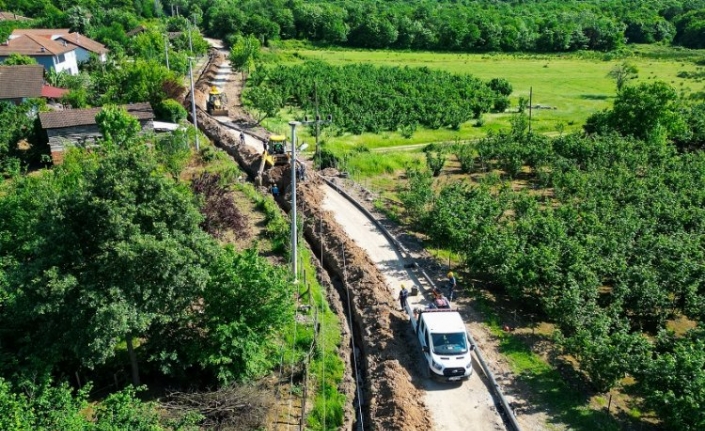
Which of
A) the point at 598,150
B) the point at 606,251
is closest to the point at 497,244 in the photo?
the point at 606,251

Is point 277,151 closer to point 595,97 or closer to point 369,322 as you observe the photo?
point 369,322

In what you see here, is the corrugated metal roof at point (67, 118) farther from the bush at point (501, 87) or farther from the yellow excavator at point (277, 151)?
the bush at point (501, 87)

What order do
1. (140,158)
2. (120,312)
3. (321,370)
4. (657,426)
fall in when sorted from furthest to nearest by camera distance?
1. (321,370)
2. (657,426)
3. (140,158)
4. (120,312)

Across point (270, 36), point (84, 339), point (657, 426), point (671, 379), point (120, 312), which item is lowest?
point (657, 426)

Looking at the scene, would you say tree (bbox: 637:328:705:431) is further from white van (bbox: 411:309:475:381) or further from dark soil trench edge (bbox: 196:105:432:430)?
dark soil trench edge (bbox: 196:105:432:430)

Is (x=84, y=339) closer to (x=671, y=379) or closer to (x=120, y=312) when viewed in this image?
(x=120, y=312)

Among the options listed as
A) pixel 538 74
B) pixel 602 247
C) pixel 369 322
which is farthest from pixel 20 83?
pixel 538 74
